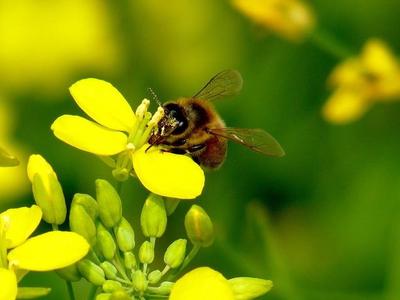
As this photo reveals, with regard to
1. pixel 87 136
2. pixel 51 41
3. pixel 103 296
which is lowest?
pixel 51 41

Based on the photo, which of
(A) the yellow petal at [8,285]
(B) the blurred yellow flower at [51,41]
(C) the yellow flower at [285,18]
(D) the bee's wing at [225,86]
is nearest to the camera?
(A) the yellow petal at [8,285]

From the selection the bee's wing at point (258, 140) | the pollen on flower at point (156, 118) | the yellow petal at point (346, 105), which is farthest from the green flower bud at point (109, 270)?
the yellow petal at point (346, 105)

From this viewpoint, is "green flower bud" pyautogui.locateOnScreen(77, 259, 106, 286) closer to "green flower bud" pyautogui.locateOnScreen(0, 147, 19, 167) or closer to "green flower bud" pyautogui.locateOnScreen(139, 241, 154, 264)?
"green flower bud" pyautogui.locateOnScreen(139, 241, 154, 264)

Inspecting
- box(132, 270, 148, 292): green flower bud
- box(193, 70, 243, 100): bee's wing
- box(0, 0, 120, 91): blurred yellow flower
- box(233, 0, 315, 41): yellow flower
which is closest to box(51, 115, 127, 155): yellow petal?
box(132, 270, 148, 292): green flower bud

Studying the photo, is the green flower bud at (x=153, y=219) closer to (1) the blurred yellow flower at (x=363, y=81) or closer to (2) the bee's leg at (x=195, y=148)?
(2) the bee's leg at (x=195, y=148)

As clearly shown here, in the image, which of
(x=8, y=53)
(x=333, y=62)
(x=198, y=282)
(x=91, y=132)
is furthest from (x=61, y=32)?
(x=198, y=282)

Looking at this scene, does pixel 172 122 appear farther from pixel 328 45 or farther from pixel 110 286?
pixel 328 45

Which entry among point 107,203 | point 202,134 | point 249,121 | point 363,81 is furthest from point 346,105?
point 107,203
